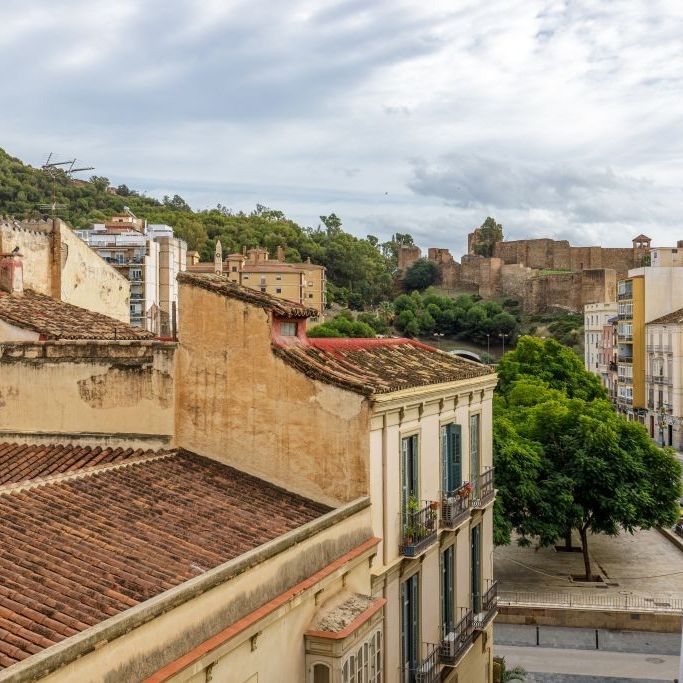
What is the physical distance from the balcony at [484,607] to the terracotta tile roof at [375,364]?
4664 mm

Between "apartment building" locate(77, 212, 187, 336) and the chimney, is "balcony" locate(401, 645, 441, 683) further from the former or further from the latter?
"apartment building" locate(77, 212, 187, 336)

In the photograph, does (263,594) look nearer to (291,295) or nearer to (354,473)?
(354,473)

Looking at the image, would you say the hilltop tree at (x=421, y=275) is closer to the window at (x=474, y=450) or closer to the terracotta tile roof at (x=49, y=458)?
the window at (x=474, y=450)

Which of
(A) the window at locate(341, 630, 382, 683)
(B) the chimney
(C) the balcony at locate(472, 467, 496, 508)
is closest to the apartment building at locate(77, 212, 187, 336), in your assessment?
(B) the chimney

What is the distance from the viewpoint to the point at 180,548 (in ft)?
34.8

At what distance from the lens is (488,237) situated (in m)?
168

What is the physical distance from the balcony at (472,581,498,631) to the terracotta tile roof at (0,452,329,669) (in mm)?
6825

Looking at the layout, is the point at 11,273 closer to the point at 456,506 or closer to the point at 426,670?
the point at 456,506

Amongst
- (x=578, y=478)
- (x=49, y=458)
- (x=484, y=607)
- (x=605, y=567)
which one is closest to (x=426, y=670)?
(x=484, y=607)

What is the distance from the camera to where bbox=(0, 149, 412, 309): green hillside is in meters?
130

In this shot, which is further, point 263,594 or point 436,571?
point 436,571

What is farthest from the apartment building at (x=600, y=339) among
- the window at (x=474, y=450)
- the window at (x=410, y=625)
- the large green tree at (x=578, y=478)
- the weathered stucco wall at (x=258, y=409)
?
the weathered stucco wall at (x=258, y=409)

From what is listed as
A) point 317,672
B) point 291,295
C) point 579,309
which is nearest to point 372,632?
point 317,672

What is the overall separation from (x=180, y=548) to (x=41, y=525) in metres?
1.59
